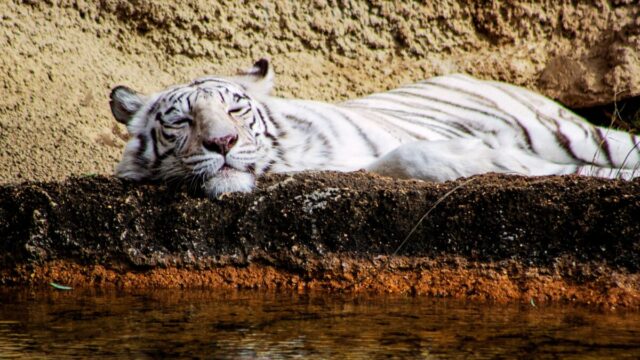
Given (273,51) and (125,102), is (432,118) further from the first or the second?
(125,102)

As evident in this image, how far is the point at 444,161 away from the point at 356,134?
702 millimetres

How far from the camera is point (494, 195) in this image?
2584mm

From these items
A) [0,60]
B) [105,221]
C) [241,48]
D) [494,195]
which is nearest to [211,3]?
[241,48]

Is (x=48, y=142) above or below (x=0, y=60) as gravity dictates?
below

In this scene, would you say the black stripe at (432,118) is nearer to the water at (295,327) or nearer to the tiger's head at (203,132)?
the tiger's head at (203,132)

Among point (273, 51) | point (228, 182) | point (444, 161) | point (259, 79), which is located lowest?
point (228, 182)

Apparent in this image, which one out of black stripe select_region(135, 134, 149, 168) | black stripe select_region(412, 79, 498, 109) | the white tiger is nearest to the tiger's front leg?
the white tiger

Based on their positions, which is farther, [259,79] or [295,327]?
[259,79]

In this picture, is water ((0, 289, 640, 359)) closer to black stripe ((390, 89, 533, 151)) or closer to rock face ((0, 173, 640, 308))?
rock face ((0, 173, 640, 308))

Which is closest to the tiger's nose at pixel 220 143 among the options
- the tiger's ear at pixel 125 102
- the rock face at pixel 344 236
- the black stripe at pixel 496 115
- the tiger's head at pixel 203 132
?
the tiger's head at pixel 203 132

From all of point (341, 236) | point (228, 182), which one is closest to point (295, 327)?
point (341, 236)

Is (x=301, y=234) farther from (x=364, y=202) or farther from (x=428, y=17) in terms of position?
(x=428, y=17)

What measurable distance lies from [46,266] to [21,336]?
29.3 inches

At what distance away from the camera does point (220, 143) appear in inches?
126
